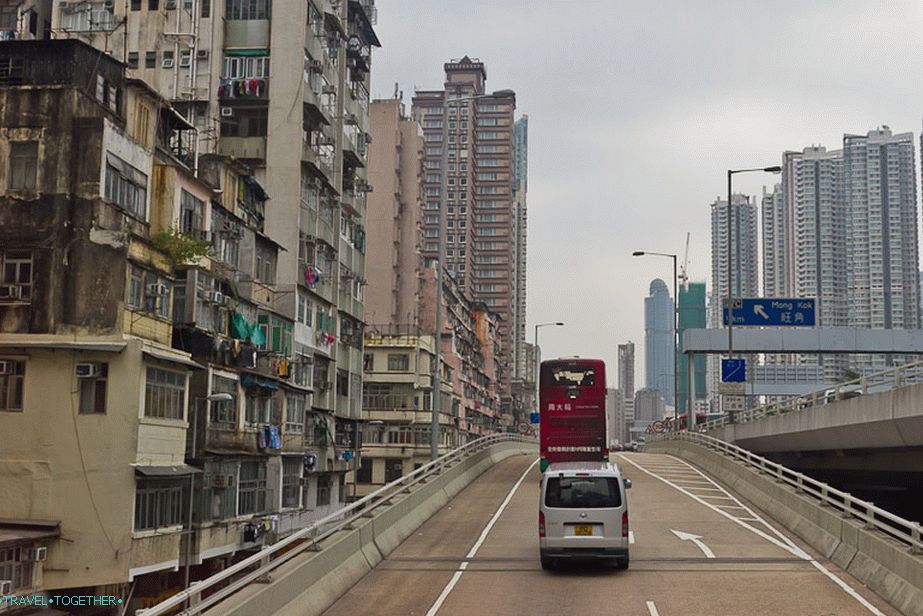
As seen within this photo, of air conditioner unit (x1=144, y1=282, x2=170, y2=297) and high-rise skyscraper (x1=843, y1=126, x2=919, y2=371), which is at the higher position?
high-rise skyscraper (x1=843, y1=126, x2=919, y2=371)

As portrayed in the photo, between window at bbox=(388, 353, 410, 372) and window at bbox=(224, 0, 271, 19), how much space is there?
42.5m

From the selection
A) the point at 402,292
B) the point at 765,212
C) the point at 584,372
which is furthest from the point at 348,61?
the point at 765,212

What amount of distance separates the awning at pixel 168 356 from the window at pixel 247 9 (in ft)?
84.6

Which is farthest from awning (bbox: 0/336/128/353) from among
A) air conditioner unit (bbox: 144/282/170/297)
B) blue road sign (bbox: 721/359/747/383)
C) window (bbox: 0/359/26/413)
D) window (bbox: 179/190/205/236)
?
blue road sign (bbox: 721/359/747/383)

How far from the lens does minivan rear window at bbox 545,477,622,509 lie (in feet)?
71.1

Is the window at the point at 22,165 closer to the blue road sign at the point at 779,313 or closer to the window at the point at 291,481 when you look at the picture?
the window at the point at 291,481

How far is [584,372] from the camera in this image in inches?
1540

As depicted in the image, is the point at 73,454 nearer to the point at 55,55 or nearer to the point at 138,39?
the point at 55,55

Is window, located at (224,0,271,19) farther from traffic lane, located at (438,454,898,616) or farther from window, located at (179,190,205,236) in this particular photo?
traffic lane, located at (438,454,898,616)

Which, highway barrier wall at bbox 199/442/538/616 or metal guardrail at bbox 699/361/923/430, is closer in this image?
Answer: highway barrier wall at bbox 199/442/538/616

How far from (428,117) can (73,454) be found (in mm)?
171225

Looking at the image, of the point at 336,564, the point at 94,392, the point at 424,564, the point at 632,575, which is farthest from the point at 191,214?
the point at 632,575

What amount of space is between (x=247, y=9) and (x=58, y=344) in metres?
29.2

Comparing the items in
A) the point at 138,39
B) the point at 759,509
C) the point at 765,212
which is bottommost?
the point at 759,509
